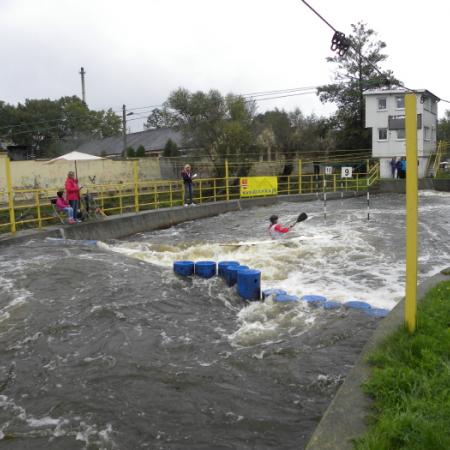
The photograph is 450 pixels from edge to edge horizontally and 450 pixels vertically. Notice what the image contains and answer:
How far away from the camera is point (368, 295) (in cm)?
842

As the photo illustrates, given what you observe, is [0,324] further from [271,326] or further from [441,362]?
[441,362]

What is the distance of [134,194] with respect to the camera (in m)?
18.1

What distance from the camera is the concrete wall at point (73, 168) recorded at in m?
24.2

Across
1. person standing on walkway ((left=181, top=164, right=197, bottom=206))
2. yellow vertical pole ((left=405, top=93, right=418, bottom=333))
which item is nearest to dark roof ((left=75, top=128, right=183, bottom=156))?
person standing on walkway ((left=181, top=164, right=197, bottom=206))

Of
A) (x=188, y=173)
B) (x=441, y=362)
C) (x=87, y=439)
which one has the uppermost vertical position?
(x=188, y=173)

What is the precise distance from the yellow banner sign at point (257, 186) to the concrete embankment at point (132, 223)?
0.68 meters

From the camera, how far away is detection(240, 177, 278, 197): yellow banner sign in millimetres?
24859

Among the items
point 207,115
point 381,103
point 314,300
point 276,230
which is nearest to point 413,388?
point 314,300

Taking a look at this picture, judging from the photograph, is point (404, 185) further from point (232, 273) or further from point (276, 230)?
point (232, 273)

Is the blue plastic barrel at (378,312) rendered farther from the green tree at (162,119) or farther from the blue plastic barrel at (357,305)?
the green tree at (162,119)

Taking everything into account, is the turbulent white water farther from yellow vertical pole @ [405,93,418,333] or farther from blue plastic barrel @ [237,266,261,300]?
yellow vertical pole @ [405,93,418,333]

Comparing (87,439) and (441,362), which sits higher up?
(441,362)

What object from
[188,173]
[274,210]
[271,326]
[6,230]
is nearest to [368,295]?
[271,326]

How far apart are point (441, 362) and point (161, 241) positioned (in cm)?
1146
